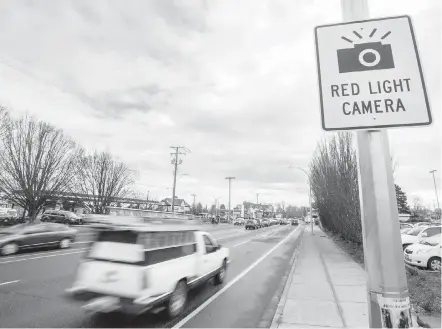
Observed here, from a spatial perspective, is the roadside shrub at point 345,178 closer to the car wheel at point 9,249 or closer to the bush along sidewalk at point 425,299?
the bush along sidewalk at point 425,299

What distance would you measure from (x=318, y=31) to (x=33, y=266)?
41.2 feet

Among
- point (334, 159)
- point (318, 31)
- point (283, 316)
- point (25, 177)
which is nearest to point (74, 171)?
point (25, 177)

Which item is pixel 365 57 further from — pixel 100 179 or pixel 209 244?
pixel 100 179

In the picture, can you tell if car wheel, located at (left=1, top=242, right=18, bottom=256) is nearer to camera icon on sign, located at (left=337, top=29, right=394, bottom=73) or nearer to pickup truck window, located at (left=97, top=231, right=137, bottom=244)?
pickup truck window, located at (left=97, top=231, right=137, bottom=244)

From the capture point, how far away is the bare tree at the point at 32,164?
77.4 ft

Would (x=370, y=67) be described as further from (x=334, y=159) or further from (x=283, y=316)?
(x=334, y=159)

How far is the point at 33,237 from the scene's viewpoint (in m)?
14.2

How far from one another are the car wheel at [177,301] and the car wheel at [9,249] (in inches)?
434

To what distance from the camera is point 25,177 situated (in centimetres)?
2480

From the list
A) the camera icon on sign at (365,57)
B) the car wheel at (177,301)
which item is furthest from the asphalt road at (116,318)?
the camera icon on sign at (365,57)

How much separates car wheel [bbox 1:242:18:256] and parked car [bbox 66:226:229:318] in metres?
9.97

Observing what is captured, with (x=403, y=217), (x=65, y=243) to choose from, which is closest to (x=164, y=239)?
(x=65, y=243)

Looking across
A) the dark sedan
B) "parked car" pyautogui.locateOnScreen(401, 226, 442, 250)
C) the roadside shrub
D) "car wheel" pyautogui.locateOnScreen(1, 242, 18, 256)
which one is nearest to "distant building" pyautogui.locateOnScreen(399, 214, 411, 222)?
"parked car" pyautogui.locateOnScreen(401, 226, 442, 250)

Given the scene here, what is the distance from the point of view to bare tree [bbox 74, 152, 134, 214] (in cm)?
3353
